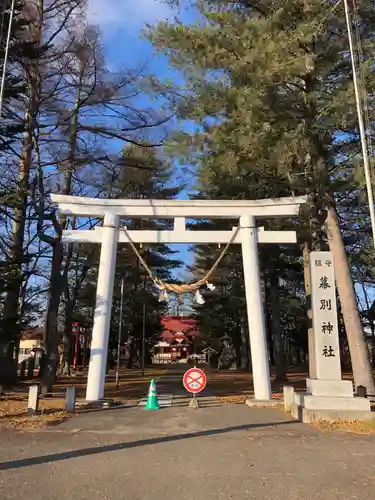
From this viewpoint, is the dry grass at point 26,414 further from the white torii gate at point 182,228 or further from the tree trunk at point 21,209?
the tree trunk at point 21,209

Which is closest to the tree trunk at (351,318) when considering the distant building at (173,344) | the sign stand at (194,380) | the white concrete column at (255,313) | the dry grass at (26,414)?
the white concrete column at (255,313)

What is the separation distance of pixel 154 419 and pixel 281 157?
284 inches

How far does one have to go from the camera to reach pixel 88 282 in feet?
106

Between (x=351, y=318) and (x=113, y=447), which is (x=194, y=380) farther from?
(x=351, y=318)

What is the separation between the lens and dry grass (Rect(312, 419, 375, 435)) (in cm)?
798

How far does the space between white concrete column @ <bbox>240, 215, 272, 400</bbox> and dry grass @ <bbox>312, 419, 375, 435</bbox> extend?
120 inches

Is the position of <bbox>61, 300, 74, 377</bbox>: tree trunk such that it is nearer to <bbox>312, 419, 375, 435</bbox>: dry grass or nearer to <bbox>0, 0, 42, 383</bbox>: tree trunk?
<bbox>0, 0, 42, 383</bbox>: tree trunk

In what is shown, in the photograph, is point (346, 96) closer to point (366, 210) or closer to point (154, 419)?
point (366, 210)

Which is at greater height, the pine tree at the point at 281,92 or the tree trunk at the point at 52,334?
the pine tree at the point at 281,92

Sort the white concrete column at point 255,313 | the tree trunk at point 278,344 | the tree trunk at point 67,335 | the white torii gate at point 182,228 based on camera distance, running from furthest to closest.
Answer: the tree trunk at point 67,335, the tree trunk at point 278,344, the white torii gate at point 182,228, the white concrete column at point 255,313

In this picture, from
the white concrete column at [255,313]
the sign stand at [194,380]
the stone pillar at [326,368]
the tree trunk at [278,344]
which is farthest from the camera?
the tree trunk at [278,344]

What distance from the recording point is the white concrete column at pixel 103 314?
1138 centimetres

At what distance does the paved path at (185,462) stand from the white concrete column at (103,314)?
2.41 meters

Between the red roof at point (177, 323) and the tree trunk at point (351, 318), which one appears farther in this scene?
the red roof at point (177, 323)
